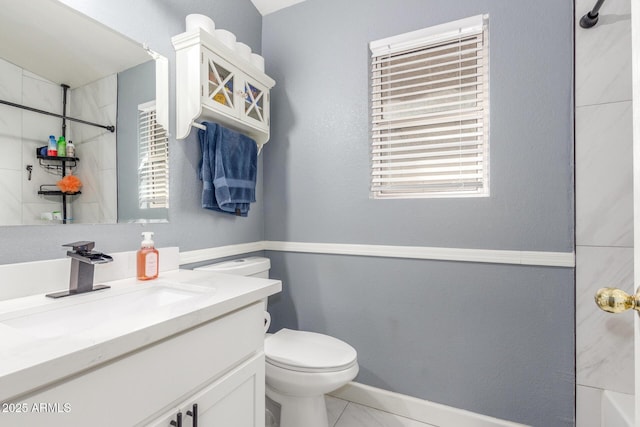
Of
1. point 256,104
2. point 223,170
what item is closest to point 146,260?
point 223,170

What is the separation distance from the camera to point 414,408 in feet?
5.15

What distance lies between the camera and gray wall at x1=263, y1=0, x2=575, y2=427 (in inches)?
52.4

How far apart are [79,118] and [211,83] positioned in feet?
1.81

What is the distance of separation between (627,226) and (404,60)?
1244 mm

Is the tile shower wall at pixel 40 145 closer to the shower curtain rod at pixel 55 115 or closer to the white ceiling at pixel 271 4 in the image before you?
the shower curtain rod at pixel 55 115

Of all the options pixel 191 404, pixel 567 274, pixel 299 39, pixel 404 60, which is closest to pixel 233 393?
pixel 191 404

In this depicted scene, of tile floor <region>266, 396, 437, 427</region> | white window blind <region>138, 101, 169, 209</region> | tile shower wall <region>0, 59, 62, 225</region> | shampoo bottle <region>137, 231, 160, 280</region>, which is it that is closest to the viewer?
tile shower wall <region>0, 59, 62, 225</region>

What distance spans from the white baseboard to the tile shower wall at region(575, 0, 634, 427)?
18.7 inches

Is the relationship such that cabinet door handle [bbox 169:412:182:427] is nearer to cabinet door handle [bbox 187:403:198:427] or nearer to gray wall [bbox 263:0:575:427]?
cabinet door handle [bbox 187:403:198:427]

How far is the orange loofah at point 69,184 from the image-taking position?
3.28 ft

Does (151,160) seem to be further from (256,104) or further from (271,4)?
(271,4)

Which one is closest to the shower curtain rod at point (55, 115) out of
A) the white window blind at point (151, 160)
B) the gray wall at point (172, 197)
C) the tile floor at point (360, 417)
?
the white window blind at point (151, 160)

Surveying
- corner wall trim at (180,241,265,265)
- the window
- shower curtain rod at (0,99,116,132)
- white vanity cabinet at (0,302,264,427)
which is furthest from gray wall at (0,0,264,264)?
the window

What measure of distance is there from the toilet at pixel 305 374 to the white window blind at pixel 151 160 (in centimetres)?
43
